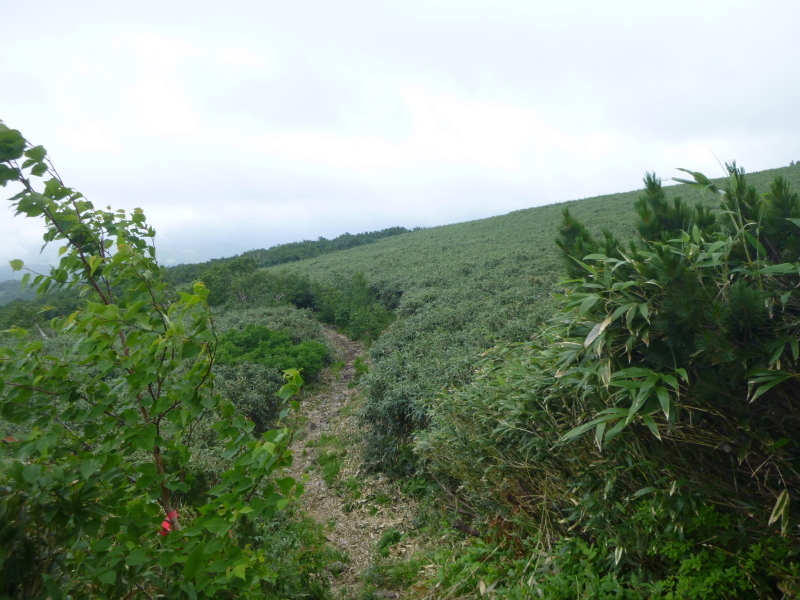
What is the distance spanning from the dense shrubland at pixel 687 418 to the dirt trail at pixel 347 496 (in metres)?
1.79

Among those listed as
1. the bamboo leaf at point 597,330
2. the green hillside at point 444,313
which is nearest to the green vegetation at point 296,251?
the green hillside at point 444,313

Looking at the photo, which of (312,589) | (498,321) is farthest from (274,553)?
(498,321)

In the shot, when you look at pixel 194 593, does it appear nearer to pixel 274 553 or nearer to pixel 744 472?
pixel 744 472

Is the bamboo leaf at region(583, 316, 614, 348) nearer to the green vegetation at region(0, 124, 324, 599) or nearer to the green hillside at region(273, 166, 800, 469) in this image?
the green hillside at region(273, 166, 800, 469)

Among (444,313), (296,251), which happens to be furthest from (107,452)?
(296,251)

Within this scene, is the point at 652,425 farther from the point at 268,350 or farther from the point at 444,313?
the point at 268,350

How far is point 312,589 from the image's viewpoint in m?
3.91

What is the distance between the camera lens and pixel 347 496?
6.19m

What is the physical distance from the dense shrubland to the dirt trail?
1.79 m

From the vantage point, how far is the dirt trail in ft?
15.8

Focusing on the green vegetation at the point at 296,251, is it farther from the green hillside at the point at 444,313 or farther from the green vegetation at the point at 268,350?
the green vegetation at the point at 268,350

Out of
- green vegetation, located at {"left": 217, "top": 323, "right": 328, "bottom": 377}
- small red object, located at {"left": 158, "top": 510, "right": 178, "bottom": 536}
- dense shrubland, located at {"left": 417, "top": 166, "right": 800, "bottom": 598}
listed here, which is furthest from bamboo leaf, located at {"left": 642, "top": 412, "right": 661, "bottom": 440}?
green vegetation, located at {"left": 217, "top": 323, "right": 328, "bottom": 377}

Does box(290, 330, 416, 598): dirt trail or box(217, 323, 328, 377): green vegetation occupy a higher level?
box(217, 323, 328, 377): green vegetation

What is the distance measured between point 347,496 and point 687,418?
458cm
